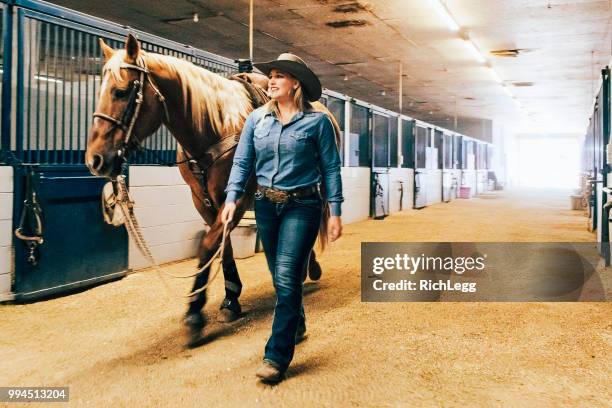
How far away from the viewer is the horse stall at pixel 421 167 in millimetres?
11889

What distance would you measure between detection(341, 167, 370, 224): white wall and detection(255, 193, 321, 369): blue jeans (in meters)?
5.77

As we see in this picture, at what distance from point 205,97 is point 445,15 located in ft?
21.9

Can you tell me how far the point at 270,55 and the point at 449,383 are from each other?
1005cm

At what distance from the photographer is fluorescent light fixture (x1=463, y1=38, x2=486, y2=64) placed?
10.0 meters

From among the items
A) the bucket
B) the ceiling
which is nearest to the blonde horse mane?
the ceiling

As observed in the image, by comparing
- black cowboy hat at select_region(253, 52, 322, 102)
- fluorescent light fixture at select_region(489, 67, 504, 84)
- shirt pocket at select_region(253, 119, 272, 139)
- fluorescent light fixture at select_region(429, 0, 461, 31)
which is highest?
fluorescent light fixture at select_region(489, 67, 504, 84)

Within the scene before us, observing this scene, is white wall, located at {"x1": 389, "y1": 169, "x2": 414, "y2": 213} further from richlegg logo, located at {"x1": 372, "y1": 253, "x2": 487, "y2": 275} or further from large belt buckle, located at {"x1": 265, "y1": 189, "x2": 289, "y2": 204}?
large belt buckle, located at {"x1": 265, "y1": 189, "x2": 289, "y2": 204}

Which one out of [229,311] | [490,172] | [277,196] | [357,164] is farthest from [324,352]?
[490,172]

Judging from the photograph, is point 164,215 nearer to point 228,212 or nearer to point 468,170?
point 228,212

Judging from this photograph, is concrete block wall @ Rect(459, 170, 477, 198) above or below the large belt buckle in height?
above

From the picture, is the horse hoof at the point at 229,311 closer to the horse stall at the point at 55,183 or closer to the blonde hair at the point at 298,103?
the horse stall at the point at 55,183

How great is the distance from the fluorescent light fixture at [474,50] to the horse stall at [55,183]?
7.14 meters

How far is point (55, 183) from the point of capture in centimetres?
347

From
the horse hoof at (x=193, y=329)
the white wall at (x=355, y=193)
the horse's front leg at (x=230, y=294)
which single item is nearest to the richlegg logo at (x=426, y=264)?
the horse's front leg at (x=230, y=294)
